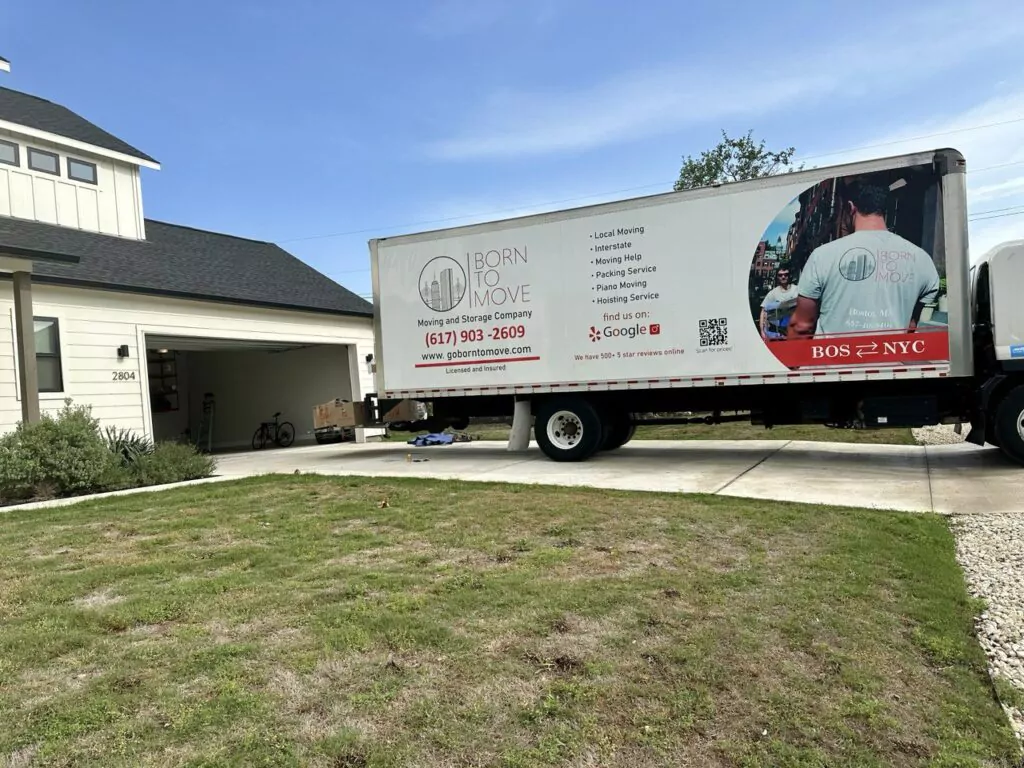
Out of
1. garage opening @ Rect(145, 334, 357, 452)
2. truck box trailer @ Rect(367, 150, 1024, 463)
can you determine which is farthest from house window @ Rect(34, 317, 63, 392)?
Answer: garage opening @ Rect(145, 334, 357, 452)

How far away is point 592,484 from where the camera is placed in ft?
28.8

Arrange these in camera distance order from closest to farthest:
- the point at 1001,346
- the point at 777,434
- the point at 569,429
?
the point at 1001,346 → the point at 569,429 → the point at 777,434

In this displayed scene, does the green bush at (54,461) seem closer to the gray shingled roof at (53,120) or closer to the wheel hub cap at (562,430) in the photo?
the wheel hub cap at (562,430)

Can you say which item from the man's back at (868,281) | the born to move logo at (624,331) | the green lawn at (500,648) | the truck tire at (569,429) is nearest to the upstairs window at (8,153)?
the green lawn at (500,648)

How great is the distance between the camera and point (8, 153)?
529 inches

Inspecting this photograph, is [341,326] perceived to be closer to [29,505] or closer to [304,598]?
[29,505]

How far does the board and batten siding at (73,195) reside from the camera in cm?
1355

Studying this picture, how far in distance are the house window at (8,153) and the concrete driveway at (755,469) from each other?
23.3 ft

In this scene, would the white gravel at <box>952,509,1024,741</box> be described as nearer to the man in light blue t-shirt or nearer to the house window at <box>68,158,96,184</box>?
the man in light blue t-shirt

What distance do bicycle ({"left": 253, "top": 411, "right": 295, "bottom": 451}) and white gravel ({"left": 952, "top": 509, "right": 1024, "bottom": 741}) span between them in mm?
17247

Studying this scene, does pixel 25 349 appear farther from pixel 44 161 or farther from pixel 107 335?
pixel 44 161

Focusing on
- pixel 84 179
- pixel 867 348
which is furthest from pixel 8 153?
pixel 867 348

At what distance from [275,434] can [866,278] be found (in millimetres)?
16189

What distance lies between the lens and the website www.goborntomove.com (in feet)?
37.0
